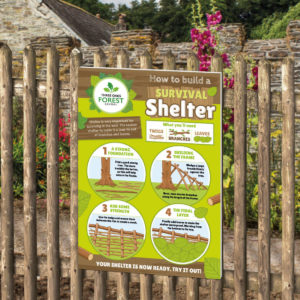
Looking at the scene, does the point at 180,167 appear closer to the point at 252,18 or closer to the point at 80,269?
the point at 80,269

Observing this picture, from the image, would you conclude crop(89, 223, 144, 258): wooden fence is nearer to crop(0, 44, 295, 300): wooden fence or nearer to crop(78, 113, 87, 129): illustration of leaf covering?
crop(0, 44, 295, 300): wooden fence

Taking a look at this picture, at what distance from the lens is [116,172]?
318 centimetres

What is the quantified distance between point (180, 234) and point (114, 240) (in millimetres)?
403

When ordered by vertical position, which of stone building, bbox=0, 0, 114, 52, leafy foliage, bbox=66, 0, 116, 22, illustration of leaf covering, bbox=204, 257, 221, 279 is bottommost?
illustration of leaf covering, bbox=204, 257, 221, 279

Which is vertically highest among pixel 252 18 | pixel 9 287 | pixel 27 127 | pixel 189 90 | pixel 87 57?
pixel 252 18

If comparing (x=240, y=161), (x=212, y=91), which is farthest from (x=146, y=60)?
(x=240, y=161)

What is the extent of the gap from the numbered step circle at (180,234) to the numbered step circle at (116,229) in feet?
0.35

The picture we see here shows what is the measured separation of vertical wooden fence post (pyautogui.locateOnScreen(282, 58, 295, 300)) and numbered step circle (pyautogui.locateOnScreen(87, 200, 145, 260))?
2.76 feet

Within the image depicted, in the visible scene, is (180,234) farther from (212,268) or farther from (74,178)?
(74,178)

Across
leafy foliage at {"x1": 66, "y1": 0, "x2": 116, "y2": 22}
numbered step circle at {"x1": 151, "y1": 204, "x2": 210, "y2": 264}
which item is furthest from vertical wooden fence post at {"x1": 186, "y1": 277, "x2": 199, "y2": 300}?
leafy foliage at {"x1": 66, "y1": 0, "x2": 116, "y2": 22}

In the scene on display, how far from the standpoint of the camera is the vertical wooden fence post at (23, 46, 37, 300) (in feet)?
10.9

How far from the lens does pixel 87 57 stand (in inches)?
327

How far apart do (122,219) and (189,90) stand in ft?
2.84

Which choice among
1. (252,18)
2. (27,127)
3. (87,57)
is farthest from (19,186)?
(252,18)
